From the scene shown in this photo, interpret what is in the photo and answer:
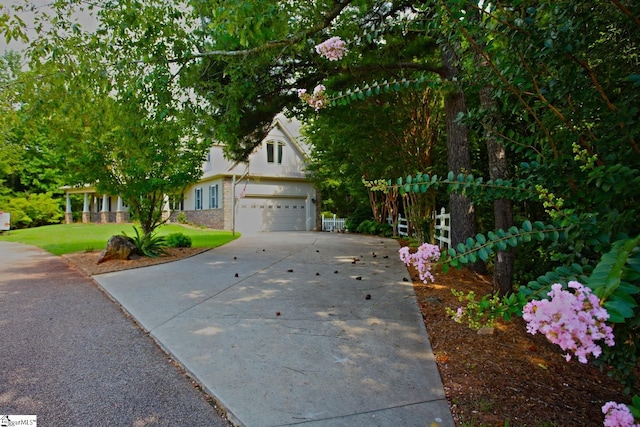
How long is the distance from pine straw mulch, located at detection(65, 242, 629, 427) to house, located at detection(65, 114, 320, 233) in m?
14.9

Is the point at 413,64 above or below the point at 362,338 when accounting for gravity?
above

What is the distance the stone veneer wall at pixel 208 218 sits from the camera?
18.2 metres

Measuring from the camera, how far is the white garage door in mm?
18391

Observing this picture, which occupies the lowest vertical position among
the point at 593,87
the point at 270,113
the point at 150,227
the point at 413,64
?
the point at 150,227

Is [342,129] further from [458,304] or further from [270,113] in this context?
[458,304]

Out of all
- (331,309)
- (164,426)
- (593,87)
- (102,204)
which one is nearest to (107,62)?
(331,309)

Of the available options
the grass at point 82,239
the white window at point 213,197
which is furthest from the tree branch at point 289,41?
the white window at point 213,197

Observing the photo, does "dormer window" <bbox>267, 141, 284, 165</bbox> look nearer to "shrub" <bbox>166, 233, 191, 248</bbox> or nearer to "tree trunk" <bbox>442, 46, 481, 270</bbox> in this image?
"shrub" <bbox>166, 233, 191, 248</bbox>

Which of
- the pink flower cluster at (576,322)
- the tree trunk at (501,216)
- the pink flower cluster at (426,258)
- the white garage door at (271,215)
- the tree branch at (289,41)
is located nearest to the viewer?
the pink flower cluster at (576,322)

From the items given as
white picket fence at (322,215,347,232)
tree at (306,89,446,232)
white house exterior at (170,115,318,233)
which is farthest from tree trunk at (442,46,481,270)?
white picket fence at (322,215,347,232)

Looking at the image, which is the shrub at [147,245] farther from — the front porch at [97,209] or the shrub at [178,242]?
the front porch at [97,209]

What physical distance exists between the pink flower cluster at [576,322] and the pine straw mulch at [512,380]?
145cm

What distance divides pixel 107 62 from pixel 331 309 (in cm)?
472

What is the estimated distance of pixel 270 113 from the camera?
24.1ft
